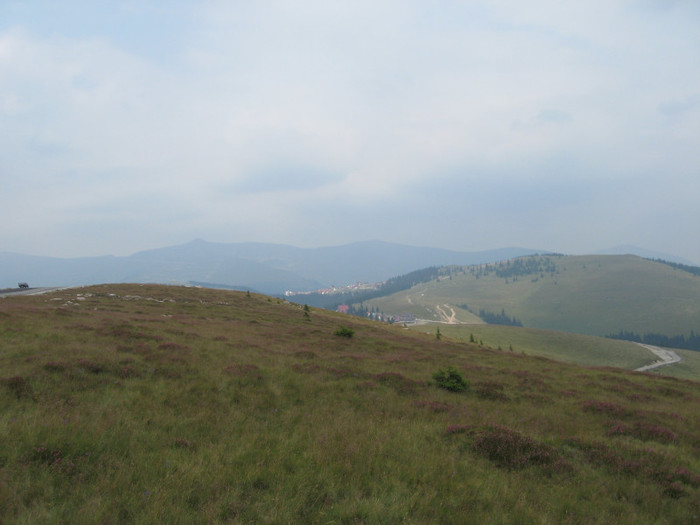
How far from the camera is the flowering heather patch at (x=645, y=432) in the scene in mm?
11720

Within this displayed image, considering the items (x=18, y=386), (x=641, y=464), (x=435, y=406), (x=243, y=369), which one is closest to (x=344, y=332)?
(x=243, y=369)

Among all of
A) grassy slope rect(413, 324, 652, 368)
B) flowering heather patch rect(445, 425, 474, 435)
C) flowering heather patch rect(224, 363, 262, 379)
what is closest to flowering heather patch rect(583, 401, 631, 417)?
flowering heather patch rect(445, 425, 474, 435)

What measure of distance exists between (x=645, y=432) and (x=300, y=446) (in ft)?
42.1

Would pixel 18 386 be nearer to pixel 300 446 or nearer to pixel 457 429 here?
pixel 300 446

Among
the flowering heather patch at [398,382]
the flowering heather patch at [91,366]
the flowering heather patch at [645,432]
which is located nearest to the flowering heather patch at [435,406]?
the flowering heather patch at [398,382]

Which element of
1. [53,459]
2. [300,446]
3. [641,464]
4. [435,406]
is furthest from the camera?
[435,406]

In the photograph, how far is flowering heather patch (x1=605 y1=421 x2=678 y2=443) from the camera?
1172 centimetres

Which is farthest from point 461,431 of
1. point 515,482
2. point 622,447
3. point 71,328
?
point 71,328

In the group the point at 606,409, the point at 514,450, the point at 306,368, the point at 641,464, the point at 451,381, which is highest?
the point at 514,450

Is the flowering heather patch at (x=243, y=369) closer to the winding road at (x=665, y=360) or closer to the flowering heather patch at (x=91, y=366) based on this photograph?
the flowering heather patch at (x=91, y=366)

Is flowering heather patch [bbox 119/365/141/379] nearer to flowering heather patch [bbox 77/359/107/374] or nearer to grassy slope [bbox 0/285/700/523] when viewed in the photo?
grassy slope [bbox 0/285/700/523]

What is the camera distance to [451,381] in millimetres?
16656

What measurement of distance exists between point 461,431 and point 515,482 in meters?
2.99

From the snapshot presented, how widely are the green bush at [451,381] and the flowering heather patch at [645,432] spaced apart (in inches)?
229
